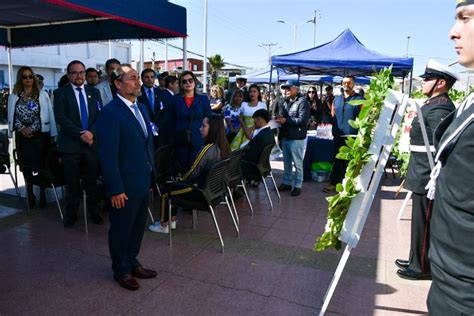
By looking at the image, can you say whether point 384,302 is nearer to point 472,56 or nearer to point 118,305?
point 118,305

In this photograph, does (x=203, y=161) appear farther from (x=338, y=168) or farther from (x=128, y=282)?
(x=338, y=168)

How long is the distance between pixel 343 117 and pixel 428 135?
9.24 feet

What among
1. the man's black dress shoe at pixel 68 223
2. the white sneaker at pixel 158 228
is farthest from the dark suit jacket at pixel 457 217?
the man's black dress shoe at pixel 68 223

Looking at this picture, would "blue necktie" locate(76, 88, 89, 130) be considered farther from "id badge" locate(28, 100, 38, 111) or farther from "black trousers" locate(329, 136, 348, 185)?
"black trousers" locate(329, 136, 348, 185)

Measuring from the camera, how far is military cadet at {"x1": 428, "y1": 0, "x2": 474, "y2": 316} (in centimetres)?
110

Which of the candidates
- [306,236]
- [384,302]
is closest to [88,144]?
→ [306,236]

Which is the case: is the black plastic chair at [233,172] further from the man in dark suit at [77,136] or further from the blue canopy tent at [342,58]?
the blue canopy tent at [342,58]

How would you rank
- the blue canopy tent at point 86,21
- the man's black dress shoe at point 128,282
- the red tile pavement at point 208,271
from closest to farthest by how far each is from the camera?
the red tile pavement at point 208,271 < the man's black dress shoe at point 128,282 < the blue canopy tent at point 86,21

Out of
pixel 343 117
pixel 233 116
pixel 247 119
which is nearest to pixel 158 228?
pixel 247 119

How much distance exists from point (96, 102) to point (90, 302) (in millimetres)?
2411

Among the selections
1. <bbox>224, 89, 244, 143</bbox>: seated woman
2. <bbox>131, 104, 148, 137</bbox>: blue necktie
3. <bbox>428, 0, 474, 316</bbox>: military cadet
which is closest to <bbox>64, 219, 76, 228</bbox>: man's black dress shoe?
<bbox>131, 104, 148, 137</bbox>: blue necktie

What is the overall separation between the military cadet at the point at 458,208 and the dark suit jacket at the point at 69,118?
3.68m

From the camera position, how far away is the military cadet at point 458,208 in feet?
3.60

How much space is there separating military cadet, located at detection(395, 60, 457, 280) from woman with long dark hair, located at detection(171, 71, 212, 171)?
2243 mm
